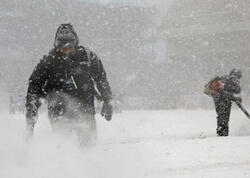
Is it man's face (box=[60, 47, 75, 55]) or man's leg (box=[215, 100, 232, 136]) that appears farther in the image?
man's leg (box=[215, 100, 232, 136])

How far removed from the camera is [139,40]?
39000mm

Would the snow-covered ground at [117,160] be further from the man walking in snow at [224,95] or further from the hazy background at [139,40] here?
the hazy background at [139,40]

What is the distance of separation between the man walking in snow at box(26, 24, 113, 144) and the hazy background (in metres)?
24.5

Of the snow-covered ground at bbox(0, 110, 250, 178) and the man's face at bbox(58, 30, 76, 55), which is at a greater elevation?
the man's face at bbox(58, 30, 76, 55)

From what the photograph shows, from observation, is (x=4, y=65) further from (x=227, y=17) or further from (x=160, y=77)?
(x=227, y=17)

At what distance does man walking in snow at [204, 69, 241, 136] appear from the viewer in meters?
10.1

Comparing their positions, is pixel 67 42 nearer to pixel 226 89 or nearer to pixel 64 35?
pixel 64 35

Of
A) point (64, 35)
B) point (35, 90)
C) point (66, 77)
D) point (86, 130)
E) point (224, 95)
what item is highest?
point (64, 35)

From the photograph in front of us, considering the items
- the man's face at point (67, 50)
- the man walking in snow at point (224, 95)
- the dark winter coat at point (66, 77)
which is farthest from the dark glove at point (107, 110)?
the man walking in snow at point (224, 95)

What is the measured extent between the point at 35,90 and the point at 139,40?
112 feet

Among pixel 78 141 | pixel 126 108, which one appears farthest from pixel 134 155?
pixel 126 108

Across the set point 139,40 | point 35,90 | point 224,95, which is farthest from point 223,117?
point 139,40

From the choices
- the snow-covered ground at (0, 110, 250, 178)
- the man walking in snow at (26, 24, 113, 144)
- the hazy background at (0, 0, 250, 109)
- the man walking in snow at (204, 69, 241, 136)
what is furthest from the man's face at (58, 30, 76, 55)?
the hazy background at (0, 0, 250, 109)

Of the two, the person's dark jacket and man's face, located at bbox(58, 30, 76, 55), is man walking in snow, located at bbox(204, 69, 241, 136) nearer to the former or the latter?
the person's dark jacket
